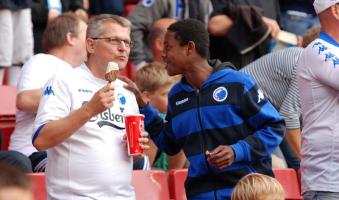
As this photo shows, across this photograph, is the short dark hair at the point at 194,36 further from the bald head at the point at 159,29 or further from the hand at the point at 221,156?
the bald head at the point at 159,29

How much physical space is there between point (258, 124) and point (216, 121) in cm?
24

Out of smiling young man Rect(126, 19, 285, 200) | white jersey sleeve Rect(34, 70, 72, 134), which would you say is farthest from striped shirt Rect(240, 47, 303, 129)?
white jersey sleeve Rect(34, 70, 72, 134)

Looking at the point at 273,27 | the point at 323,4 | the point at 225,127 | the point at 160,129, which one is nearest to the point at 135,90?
the point at 160,129

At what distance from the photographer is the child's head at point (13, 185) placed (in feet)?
9.73

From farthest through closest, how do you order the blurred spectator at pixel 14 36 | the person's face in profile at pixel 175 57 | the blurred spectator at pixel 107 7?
the blurred spectator at pixel 107 7, the blurred spectator at pixel 14 36, the person's face in profile at pixel 175 57

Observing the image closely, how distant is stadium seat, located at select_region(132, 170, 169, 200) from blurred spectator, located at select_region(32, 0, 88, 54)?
9.22ft

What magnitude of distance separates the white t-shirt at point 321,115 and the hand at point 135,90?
92cm

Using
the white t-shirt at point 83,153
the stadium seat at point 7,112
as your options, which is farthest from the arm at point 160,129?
the stadium seat at point 7,112

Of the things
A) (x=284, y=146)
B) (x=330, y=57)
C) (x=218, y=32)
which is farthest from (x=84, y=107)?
(x=218, y=32)

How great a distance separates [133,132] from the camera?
495 cm

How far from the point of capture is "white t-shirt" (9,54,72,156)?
651cm

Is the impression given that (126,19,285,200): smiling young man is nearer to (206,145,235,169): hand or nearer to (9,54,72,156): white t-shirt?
(206,145,235,169): hand

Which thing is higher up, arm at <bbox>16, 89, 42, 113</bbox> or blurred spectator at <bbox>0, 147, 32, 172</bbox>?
arm at <bbox>16, 89, 42, 113</bbox>

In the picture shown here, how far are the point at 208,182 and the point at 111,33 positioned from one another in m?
0.98
